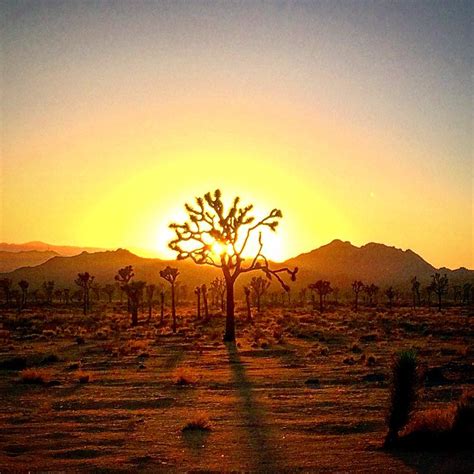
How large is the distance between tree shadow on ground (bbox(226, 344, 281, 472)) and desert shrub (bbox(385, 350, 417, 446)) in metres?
1.83

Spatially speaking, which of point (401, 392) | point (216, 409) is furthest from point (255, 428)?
point (401, 392)

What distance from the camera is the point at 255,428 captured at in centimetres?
1045

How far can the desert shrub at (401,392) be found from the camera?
8.70m

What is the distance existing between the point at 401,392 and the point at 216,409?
484cm

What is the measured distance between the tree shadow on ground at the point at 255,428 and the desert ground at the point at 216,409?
3 centimetres

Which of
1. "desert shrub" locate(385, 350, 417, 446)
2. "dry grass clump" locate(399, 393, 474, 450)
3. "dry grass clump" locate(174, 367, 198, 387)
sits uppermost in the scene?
"desert shrub" locate(385, 350, 417, 446)

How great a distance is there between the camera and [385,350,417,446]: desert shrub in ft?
28.6

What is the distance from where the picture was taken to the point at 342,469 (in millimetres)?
7738

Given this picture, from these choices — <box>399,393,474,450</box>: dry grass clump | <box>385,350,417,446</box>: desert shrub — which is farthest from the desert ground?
<box>385,350,417,446</box>: desert shrub

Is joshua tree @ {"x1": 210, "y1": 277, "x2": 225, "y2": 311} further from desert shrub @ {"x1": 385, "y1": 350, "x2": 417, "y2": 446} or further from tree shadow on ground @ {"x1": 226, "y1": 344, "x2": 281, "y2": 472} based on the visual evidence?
desert shrub @ {"x1": 385, "y1": 350, "x2": 417, "y2": 446}

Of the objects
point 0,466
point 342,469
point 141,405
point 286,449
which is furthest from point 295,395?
point 0,466

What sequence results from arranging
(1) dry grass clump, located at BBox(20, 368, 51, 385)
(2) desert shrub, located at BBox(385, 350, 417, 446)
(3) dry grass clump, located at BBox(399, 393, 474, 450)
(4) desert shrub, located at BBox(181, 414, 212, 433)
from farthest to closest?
(1) dry grass clump, located at BBox(20, 368, 51, 385) < (4) desert shrub, located at BBox(181, 414, 212, 433) < (2) desert shrub, located at BBox(385, 350, 417, 446) < (3) dry grass clump, located at BBox(399, 393, 474, 450)

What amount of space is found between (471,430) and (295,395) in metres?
5.62

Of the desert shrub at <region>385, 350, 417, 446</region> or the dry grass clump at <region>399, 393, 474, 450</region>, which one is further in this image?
the desert shrub at <region>385, 350, 417, 446</region>
